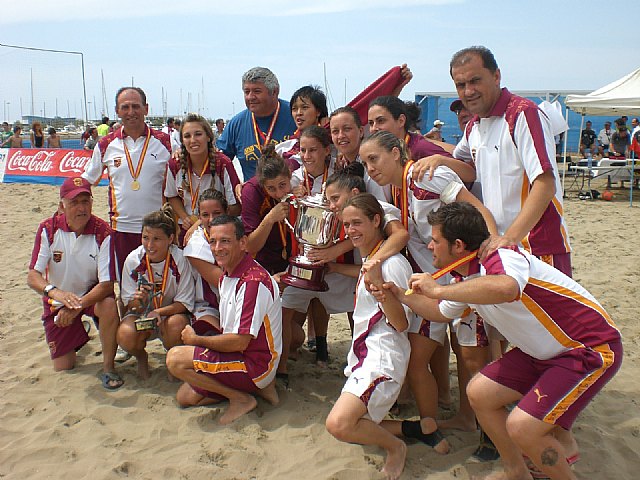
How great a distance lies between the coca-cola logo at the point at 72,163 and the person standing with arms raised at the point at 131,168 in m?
11.9

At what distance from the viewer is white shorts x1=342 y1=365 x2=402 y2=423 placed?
339 centimetres

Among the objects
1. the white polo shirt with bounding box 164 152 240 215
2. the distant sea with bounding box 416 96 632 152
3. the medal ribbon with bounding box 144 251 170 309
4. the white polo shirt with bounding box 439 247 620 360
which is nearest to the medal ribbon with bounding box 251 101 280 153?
the white polo shirt with bounding box 164 152 240 215

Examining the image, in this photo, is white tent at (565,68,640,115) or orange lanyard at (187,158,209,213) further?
white tent at (565,68,640,115)

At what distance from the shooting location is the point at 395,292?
11.3 feet

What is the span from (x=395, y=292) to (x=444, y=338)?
665 mm

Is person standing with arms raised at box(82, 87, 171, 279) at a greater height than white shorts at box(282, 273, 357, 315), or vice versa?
person standing with arms raised at box(82, 87, 171, 279)

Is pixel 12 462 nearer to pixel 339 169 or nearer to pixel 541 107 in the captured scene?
pixel 339 169

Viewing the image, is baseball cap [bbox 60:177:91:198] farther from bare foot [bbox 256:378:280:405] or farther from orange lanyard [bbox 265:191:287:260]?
bare foot [bbox 256:378:280:405]

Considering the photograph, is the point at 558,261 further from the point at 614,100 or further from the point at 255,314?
the point at 614,100

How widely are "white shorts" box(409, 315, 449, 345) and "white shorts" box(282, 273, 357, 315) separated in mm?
922

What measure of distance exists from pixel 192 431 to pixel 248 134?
2.71 m

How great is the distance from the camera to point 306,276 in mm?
4152

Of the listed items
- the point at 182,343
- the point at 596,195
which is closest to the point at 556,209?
the point at 182,343

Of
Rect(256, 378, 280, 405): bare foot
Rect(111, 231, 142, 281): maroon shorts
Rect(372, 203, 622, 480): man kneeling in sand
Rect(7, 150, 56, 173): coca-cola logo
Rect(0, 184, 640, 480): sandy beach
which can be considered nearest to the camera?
Rect(372, 203, 622, 480): man kneeling in sand
